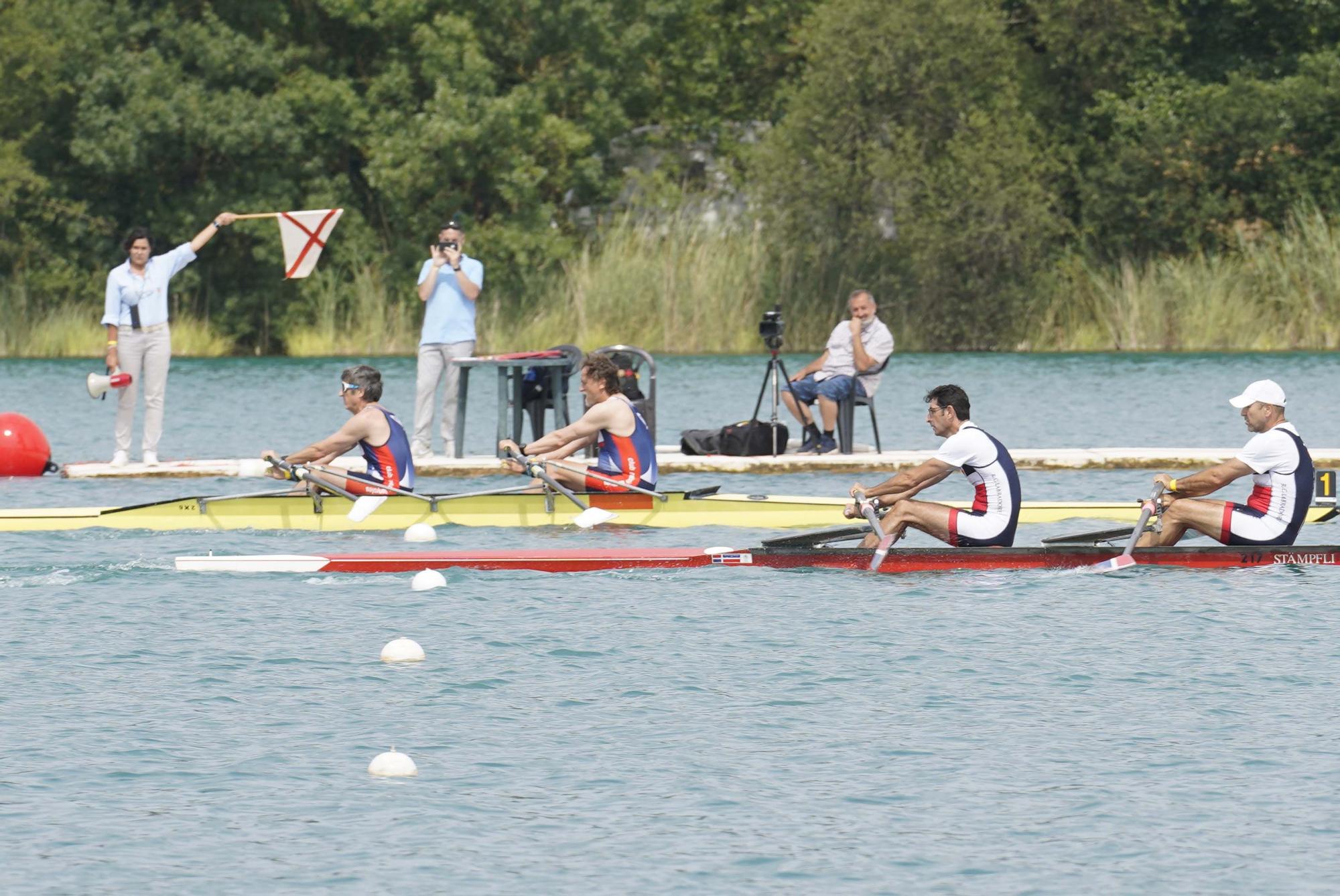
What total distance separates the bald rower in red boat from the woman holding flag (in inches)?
158

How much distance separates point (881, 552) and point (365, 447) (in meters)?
3.99

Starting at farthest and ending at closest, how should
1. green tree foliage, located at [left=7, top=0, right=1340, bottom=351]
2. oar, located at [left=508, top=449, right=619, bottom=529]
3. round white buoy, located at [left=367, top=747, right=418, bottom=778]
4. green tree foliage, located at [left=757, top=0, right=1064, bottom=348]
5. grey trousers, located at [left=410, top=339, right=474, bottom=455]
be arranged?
green tree foliage, located at [left=7, top=0, right=1340, bottom=351] → green tree foliage, located at [left=757, top=0, right=1064, bottom=348] → grey trousers, located at [left=410, top=339, right=474, bottom=455] → oar, located at [left=508, top=449, right=619, bottom=529] → round white buoy, located at [left=367, top=747, right=418, bottom=778]

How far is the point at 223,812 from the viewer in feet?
28.2

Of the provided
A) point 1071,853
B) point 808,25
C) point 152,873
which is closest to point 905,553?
point 1071,853

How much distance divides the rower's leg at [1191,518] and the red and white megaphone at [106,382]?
8765 mm

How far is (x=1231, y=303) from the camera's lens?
3828 centimetres

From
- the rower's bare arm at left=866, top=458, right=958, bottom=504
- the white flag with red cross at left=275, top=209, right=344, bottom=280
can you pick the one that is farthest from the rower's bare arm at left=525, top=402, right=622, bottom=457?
the white flag with red cross at left=275, top=209, right=344, bottom=280

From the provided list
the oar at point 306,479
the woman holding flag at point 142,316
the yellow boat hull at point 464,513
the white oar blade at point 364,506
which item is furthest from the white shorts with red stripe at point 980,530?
the woman holding flag at point 142,316

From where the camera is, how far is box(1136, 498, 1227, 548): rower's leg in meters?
13.2

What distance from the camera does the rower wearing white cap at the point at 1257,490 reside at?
12852mm

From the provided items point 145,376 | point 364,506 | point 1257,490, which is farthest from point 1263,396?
point 145,376

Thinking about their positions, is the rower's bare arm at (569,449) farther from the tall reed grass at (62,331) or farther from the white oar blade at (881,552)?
the tall reed grass at (62,331)

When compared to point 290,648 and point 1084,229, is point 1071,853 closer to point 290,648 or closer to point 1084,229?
point 290,648

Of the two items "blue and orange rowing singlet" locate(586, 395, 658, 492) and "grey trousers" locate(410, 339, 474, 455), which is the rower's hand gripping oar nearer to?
"blue and orange rowing singlet" locate(586, 395, 658, 492)
